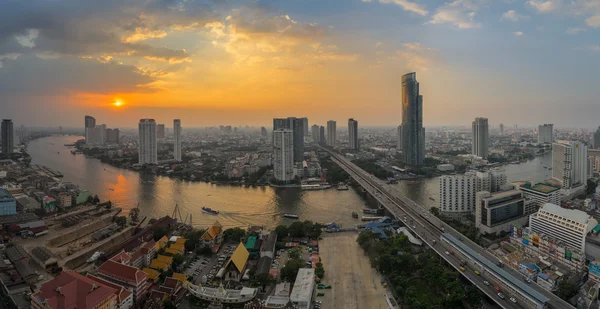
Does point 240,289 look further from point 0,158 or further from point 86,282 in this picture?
point 0,158

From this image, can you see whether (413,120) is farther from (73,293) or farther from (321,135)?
(73,293)

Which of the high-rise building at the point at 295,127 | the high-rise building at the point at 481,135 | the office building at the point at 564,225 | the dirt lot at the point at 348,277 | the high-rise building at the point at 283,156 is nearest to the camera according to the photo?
the dirt lot at the point at 348,277

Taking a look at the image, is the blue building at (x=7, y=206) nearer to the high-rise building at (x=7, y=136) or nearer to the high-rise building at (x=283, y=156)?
the high-rise building at (x=283, y=156)

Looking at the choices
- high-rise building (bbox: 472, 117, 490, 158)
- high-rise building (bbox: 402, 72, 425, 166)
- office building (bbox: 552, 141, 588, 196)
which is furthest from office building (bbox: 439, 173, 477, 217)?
high-rise building (bbox: 472, 117, 490, 158)

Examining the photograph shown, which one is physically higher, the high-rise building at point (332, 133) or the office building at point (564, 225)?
the high-rise building at point (332, 133)

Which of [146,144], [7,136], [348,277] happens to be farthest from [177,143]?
[348,277]

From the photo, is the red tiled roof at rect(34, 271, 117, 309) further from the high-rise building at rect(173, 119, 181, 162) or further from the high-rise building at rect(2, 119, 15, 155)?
the high-rise building at rect(2, 119, 15, 155)

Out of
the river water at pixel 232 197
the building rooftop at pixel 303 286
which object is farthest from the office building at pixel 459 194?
the building rooftop at pixel 303 286

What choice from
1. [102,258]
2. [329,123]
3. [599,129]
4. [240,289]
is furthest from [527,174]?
[329,123]
